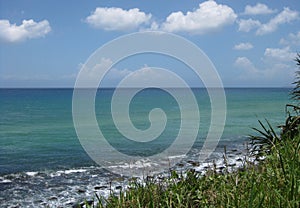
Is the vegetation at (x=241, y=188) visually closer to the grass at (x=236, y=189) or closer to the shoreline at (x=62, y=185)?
the grass at (x=236, y=189)

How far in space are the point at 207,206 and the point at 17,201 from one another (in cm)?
603

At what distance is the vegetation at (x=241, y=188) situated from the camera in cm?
299

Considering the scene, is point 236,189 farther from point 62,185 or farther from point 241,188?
point 62,185

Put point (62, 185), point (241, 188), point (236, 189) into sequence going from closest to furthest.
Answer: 1. point (236, 189)
2. point (241, 188)
3. point (62, 185)

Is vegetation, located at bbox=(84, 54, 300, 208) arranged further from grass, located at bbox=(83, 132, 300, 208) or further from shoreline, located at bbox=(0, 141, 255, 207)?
shoreline, located at bbox=(0, 141, 255, 207)

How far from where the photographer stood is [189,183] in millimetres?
5836

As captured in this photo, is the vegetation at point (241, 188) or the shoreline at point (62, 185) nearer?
the vegetation at point (241, 188)

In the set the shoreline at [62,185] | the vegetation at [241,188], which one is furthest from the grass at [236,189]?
the shoreline at [62,185]

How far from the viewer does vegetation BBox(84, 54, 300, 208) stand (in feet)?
9.82

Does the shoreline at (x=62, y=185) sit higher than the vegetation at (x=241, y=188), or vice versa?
the vegetation at (x=241, y=188)

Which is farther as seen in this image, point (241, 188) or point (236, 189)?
point (241, 188)

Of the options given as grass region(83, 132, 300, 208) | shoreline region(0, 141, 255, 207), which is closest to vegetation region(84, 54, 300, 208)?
grass region(83, 132, 300, 208)

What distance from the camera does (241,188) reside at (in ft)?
12.4

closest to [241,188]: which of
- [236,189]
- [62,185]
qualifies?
[236,189]
